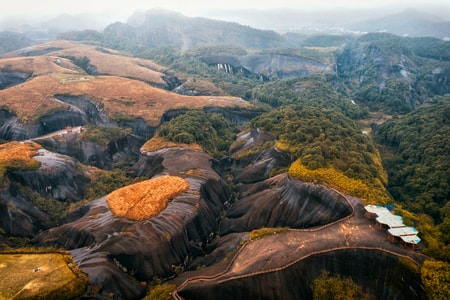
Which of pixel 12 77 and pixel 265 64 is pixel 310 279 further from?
pixel 265 64

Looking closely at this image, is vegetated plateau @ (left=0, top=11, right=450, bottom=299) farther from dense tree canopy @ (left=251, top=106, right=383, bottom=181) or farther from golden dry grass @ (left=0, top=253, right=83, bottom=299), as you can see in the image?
dense tree canopy @ (left=251, top=106, right=383, bottom=181)

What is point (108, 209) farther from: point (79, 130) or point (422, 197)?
point (422, 197)

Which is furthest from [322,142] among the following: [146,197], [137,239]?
[137,239]

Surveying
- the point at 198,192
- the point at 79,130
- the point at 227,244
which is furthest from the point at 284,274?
the point at 79,130

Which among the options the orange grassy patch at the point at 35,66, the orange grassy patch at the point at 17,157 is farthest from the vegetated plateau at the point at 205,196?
the orange grassy patch at the point at 35,66

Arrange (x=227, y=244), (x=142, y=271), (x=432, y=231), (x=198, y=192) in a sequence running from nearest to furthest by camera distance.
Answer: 1. (x=432, y=231)
2. (x=142, y=271)
3. (x=227, y=244)
4. (x=198, y=192)

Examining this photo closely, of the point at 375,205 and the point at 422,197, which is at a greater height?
the point at 375,205

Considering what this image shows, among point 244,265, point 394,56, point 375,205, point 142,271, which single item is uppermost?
point 394,56
